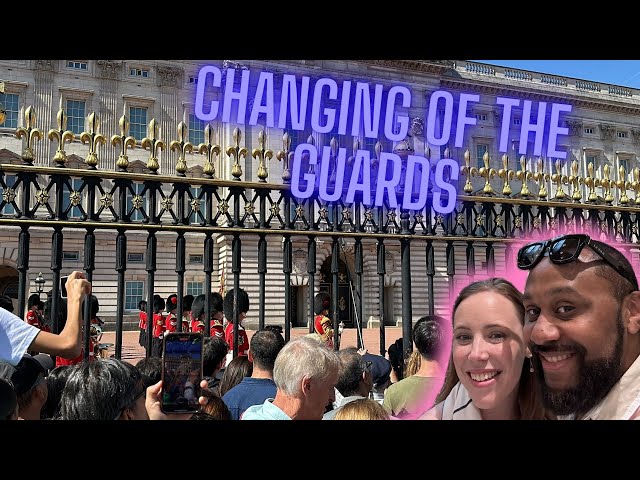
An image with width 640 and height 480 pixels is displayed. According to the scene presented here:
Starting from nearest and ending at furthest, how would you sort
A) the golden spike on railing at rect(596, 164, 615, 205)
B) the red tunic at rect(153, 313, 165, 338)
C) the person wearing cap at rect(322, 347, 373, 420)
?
the person wearing cap at rect(322, 347, 373, 420), the golden spike on railing at rect(596, 164, 615, 205), the red tunic at rect(153, 313, 165, 338)

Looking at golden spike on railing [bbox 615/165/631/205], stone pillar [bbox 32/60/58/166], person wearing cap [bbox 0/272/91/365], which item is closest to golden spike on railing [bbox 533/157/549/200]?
golden spike on railing [bbox 615/165/631/205]

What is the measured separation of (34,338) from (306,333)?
18.5m

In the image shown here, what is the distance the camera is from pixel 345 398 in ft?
13.6

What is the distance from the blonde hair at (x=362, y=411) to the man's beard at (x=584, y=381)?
0.81 m

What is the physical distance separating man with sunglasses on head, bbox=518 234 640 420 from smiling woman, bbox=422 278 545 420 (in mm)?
67

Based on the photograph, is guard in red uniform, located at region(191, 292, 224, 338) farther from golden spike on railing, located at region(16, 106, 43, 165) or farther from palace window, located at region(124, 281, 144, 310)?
palace window, located at region(124, 281, 144, 310)

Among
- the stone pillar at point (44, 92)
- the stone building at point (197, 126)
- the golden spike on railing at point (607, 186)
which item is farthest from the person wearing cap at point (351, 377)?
the stone pillar at point (44, 92)

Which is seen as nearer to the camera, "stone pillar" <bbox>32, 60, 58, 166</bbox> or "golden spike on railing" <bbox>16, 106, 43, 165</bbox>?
"golden spike on railing" <bbox>16, 106, 43, 165</bbox>

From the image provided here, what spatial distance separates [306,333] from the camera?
21.5 metres

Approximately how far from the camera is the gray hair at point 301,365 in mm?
3209

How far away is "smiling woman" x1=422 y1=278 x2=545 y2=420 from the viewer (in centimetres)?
241
